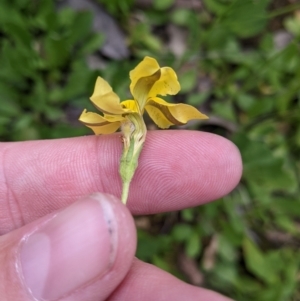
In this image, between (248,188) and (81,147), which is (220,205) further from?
(81,147)

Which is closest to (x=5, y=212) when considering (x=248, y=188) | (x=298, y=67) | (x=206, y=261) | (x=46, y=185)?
(x=46, y=185)

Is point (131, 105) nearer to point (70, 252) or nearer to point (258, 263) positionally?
point (70, 252)

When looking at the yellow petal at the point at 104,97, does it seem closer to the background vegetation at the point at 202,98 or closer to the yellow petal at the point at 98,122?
the yellow petal at the point at 98,122

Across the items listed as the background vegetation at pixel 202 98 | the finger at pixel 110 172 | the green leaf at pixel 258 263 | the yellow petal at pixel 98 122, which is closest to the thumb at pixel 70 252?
the yellow petal at pixel 98 122

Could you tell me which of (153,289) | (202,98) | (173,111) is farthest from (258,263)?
(173,111)


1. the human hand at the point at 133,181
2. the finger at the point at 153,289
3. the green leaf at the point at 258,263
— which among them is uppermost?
the human hand at the point at 133,181

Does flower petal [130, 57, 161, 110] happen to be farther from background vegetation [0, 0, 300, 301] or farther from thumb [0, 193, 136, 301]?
background vegetation [0, 0, 300, 301]

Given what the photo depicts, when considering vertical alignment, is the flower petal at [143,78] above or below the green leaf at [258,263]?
above
